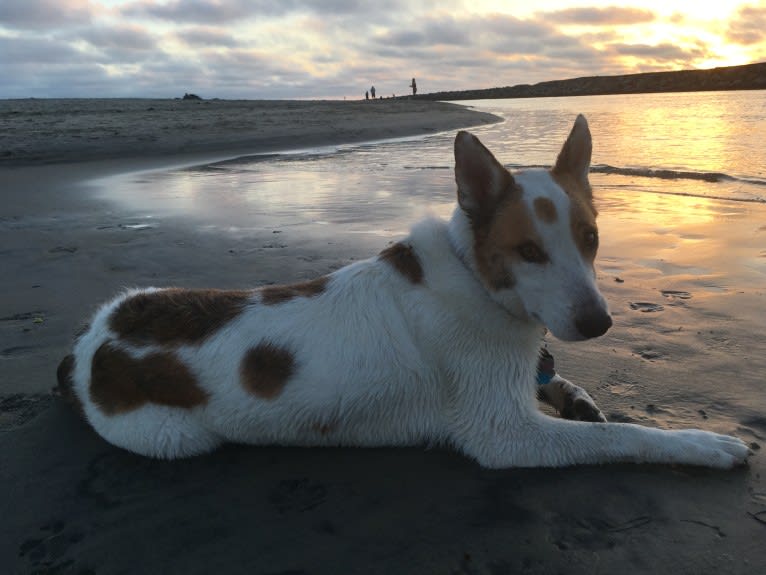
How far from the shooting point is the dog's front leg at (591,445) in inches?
128

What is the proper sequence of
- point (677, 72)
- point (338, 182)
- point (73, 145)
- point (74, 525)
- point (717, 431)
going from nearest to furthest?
point (74, 525) < point (717, 431) < point (338, 182) < point (73, 145) < point (677, 72)

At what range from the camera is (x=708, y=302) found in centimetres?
548

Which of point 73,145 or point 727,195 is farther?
point 73,145

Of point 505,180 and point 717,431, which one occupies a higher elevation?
point 505,180

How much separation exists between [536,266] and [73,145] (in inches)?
847

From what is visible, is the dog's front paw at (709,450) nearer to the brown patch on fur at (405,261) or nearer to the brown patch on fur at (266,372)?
the brown patch on fur at (405,261)

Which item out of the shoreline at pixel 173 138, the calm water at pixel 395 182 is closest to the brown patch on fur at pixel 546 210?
the calm water at pixel 395 182

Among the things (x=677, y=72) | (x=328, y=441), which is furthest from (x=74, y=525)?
(x=677, y=72)

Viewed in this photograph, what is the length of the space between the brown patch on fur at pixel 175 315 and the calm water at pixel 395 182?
5173 millimetres

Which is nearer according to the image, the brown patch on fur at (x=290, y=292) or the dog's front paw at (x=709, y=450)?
the dog's front paw at (x=709, y=450)

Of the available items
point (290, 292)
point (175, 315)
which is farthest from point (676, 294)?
point (175, 315)

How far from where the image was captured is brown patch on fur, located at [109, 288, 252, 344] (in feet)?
11.6

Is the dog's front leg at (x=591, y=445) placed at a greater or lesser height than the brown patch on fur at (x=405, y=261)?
lesser

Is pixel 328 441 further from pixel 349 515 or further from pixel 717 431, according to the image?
pixel 717 431
